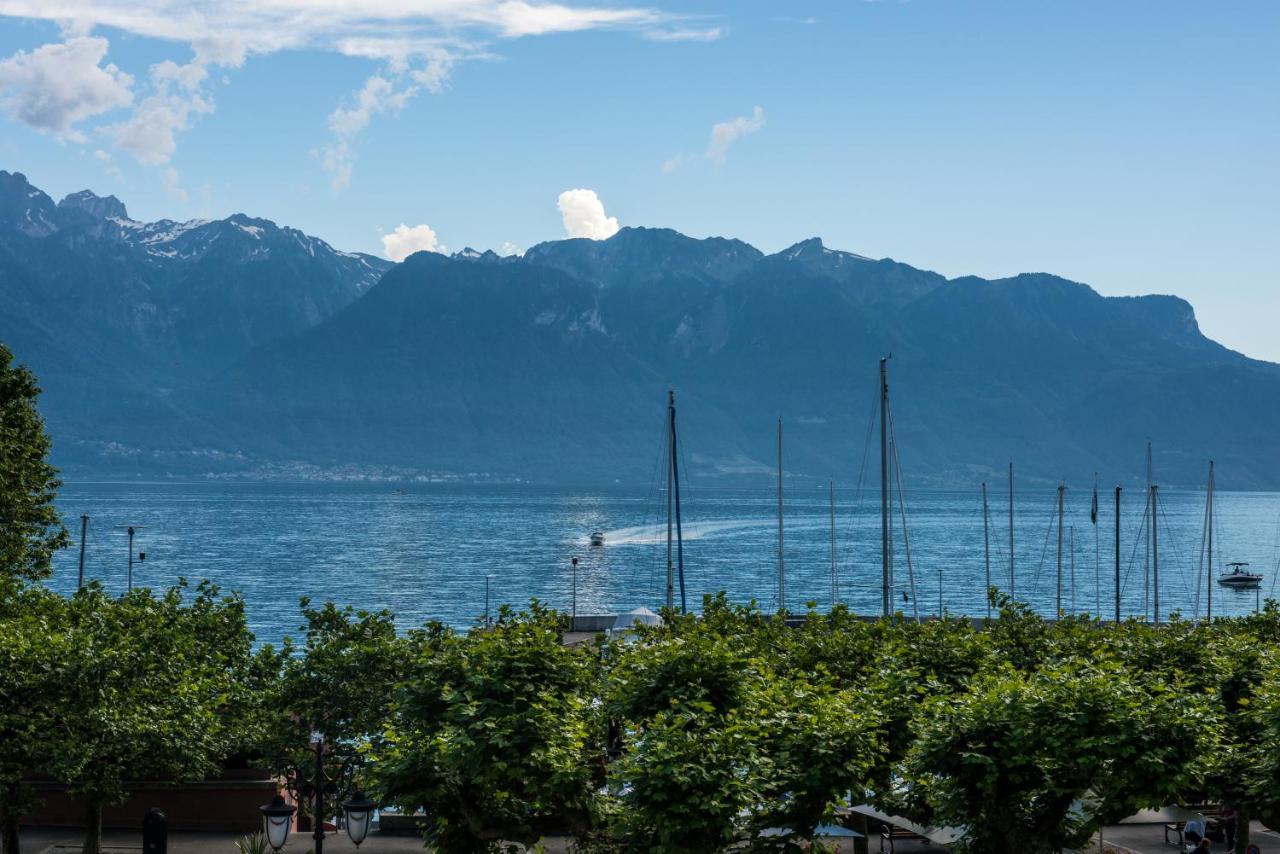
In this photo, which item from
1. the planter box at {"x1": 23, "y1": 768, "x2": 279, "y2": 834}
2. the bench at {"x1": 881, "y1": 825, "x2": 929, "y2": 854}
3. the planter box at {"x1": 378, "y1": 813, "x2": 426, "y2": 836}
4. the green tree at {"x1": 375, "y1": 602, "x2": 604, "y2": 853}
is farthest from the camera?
the planter box at {"x1": 378, "y1": 813, "x2": 426, "y2": 836}

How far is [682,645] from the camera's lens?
3127cm

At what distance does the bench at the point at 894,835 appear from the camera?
36.9 meters

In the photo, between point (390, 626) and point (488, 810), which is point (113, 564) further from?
point (488, 810)

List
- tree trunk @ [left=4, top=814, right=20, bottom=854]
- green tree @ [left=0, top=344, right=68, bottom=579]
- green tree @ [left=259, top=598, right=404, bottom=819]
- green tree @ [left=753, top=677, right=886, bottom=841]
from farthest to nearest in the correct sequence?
green tree @ [left=0, top=344, right=68, bottom=579] < green tree @ [left=259, top=598, right=404, bottom=819] < tree trunk @ [left=4, top=814, right=20, bottom=854] < green tree @ [left=753, top=677, right=886, bottom=841]

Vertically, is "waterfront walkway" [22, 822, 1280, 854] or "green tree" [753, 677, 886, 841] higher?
"green tree" [753, 677, 886, 841]

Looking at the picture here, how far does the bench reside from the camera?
3688 centimetres

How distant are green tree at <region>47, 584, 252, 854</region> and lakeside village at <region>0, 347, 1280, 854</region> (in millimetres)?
76

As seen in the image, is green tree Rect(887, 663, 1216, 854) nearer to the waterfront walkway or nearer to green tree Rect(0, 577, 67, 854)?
the waterfront walkway

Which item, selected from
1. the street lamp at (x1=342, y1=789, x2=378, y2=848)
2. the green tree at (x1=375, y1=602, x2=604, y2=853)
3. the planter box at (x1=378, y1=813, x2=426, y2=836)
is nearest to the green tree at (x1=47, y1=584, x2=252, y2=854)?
the planter box at (x1=378, y1=813, x2=426, y2=836)

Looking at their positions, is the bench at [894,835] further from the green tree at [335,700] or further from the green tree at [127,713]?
the green tree at [127,713]

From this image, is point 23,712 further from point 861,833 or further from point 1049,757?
point 1049,757

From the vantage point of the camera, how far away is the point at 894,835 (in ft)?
128

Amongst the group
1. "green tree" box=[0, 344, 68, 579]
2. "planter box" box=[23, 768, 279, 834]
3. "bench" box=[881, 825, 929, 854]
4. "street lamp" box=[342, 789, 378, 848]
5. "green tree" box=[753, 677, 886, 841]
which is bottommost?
"bench" box=[881, 825, 929, 854]

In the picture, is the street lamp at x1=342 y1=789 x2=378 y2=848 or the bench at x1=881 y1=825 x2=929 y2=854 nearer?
the street lamp at x1=342 y1=789 x2=378 y2=848
